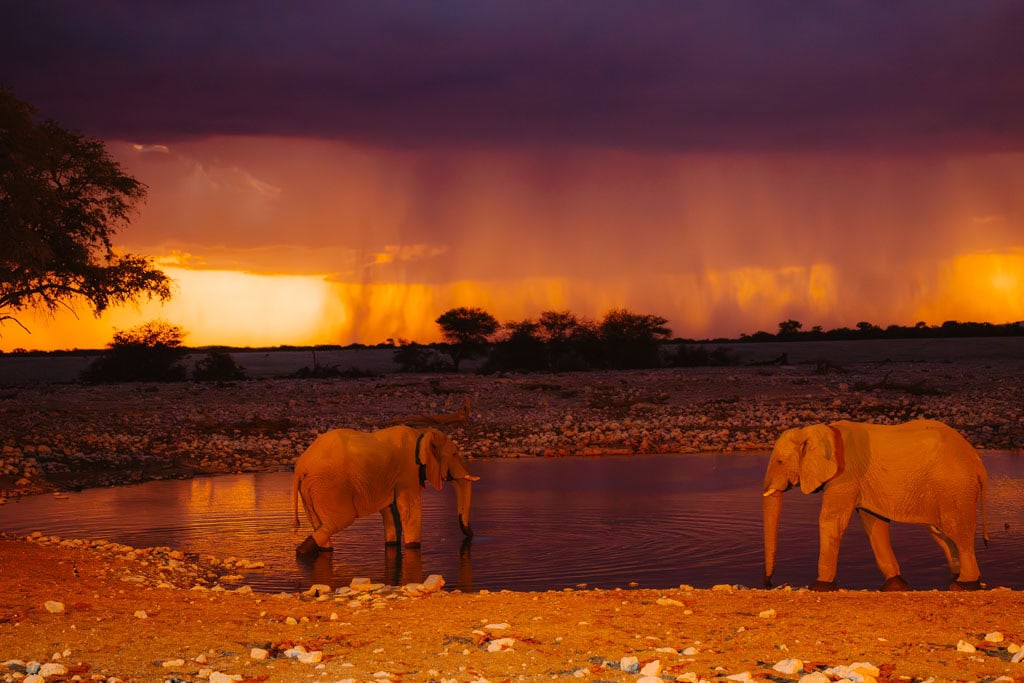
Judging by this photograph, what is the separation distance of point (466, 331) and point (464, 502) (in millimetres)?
59204

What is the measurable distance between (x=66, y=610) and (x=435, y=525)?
8.05m

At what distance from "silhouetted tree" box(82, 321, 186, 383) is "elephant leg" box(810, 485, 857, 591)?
167ft

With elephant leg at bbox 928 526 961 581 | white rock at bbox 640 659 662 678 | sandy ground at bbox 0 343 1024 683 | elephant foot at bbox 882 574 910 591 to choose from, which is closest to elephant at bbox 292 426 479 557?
sandy ground at bbox 0 343 1024 683

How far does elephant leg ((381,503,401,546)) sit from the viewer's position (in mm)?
15828

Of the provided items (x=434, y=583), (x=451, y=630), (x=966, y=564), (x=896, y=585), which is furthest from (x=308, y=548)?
(x=966, y=564)

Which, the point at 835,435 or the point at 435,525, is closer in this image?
the point at 835,435

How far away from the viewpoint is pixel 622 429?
104 feet

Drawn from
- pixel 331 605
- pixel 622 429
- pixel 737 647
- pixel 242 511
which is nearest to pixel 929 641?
pixel 737 647

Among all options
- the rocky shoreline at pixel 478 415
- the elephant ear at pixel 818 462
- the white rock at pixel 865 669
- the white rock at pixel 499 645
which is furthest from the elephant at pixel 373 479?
the rocky shoreline at pixel 478 415

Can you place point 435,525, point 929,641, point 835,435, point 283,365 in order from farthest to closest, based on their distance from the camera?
point 283,365, point 435,525, point 835,435, point 929,641

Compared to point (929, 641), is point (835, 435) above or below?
above

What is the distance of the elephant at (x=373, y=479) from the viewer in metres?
15.0

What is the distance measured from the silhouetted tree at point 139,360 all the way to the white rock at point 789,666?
179 feet

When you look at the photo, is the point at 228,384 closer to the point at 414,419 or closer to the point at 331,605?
the point at 414,419
